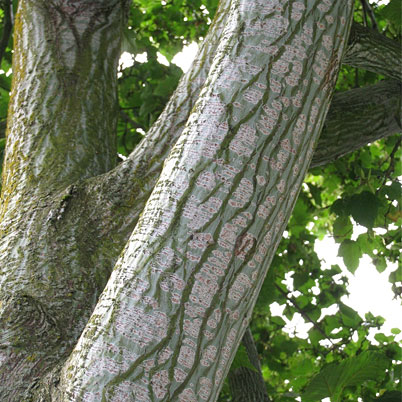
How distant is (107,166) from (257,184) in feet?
3.67

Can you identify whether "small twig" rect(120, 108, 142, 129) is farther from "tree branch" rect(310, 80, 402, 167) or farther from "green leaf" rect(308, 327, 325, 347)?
"green leaf" rect(308, 327, 325, 347)

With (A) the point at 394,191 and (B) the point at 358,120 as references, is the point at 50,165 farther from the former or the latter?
(A) the point at 394,191

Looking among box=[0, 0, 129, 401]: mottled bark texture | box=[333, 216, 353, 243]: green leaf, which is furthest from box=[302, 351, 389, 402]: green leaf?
box=[333, 216, 353, 243]: green leaf

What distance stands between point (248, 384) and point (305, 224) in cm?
129

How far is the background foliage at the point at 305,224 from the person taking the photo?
9.04 feet

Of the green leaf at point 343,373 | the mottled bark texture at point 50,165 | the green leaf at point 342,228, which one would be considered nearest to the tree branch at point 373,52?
the green leaf at point 342,228

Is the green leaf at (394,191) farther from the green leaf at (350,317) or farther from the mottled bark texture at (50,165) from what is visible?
the mottled bark texture at (50,165)

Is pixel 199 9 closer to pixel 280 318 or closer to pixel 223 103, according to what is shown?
pixel 280 318

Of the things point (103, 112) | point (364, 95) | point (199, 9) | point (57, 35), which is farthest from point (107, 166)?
point (199, 9)

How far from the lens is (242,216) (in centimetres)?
112

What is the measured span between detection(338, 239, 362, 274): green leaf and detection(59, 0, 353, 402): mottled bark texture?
1590 millimetres

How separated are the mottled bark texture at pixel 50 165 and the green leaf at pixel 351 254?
135cm

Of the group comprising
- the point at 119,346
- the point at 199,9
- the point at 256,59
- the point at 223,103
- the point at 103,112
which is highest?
the point at 199,9

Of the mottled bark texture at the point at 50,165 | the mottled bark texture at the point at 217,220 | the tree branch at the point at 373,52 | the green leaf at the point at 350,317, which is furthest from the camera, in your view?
the green leaf at the point at 350,317
